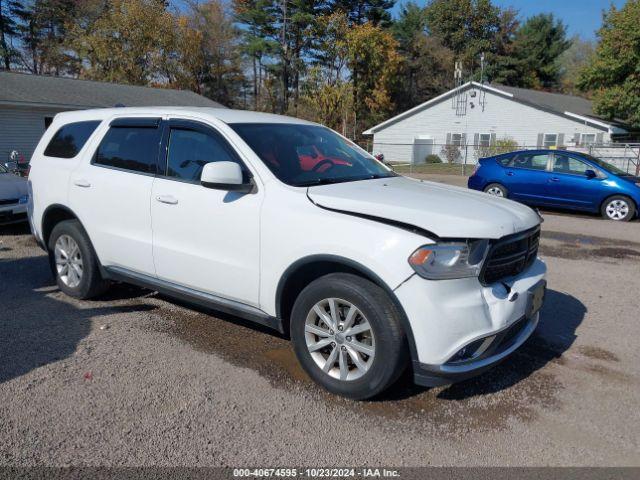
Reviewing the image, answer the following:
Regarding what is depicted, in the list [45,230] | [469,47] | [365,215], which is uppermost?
[469,47]

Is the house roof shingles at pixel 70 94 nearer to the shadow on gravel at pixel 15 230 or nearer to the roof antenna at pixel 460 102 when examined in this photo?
the shadow on gravel at pixel 15 230

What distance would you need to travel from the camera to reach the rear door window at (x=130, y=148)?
15.1ft

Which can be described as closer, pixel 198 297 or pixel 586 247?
pixel 198 297

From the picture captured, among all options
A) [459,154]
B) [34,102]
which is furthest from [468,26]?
[34,102]

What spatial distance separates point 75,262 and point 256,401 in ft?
9.24

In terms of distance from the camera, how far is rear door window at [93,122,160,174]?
4.59 meters

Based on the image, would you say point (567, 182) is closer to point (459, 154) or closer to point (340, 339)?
point (340, 339)

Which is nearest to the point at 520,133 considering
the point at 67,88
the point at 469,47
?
the point at 469,47

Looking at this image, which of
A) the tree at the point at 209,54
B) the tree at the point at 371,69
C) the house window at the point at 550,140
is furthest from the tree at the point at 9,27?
the house window at the point at 550,140

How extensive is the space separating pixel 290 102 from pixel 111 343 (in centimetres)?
4846

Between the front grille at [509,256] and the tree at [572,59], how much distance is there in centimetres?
5792

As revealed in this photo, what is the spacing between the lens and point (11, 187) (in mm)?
8648

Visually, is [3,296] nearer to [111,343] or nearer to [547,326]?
[111,343]

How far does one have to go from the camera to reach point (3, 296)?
18.5ft
